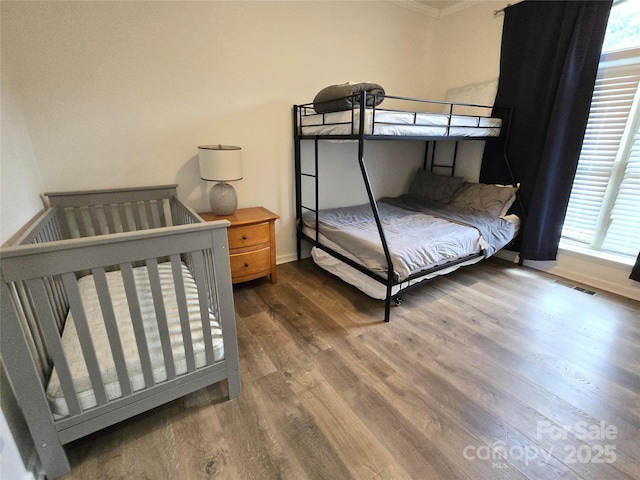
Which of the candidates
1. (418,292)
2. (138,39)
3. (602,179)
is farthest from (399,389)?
(138,39)

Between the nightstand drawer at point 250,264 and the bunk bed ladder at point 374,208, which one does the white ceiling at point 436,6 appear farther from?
the nightstand drawer at point 250,264

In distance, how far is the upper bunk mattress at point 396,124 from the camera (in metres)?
1.95

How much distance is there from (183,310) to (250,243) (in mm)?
1153

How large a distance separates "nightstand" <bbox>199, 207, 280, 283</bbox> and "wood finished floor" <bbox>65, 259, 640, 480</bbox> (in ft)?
1.09

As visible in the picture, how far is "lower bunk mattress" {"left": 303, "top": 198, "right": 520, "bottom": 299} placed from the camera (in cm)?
204

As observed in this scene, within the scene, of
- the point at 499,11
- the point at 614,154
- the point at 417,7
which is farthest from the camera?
the point at 417,7

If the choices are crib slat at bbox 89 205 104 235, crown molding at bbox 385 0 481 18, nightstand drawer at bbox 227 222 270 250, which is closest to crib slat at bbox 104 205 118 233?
crib slat at bbox 89 205 104 235

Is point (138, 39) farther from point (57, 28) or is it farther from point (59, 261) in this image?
point (59, 261)

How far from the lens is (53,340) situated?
0.98 metres

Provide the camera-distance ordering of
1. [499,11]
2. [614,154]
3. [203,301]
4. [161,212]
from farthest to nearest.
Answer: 1. [499,11]
2. [614,154]
3. [161,212]
4. [203,301]

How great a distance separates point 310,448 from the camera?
46.9 inches

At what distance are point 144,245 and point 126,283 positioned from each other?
145mm

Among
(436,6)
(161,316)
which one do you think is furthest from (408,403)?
(436,6)

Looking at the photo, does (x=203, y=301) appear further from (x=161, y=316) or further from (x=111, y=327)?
(x=111, y=327)
